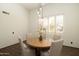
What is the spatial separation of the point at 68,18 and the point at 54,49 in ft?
2.02

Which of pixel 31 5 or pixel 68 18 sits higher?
pixel 31 5

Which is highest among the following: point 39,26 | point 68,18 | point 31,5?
point 31,5

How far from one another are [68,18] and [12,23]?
944mm

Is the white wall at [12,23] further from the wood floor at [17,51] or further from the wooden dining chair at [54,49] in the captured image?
the wooden dining chair at [54,49]

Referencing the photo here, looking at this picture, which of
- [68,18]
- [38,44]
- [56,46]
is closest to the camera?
[68,18]

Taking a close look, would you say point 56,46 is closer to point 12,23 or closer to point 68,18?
point 68,18

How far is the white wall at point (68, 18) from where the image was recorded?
1.65 m

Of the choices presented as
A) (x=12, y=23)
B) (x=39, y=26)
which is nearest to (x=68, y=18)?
(x=39, y=26)

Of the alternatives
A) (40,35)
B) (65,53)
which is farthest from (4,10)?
(65,53)

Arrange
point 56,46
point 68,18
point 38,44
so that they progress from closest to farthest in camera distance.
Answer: point 68,18 < point 56,46 < point 38,44

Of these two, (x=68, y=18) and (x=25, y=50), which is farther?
(x=25, y=50)

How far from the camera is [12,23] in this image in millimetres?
1708

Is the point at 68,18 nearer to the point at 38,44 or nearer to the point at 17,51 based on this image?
the point at 38,44

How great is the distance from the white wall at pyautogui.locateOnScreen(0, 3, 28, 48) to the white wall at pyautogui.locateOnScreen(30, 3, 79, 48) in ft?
0.45
